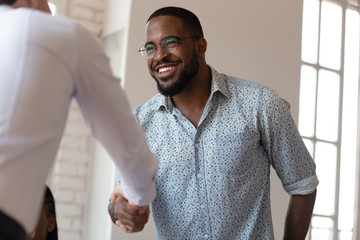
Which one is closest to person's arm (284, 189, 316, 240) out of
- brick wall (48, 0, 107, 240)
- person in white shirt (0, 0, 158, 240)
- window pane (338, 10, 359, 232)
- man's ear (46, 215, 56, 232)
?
man's ear (46, 215, 56, 232)

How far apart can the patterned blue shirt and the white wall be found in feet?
3.99

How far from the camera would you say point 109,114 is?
1104 mm

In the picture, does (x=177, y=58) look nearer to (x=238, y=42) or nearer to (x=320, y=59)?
(x=238, y=42)

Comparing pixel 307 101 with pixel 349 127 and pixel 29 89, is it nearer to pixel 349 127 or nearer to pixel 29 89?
pixel 349 127

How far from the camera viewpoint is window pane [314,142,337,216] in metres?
4.85

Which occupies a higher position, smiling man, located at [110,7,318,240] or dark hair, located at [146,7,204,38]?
dark hair, located at [146,7,204,38]

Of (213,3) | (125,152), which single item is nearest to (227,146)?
(125,152)

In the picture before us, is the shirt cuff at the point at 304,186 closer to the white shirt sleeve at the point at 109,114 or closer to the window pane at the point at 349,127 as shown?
the white shirt sleeve at the point at 109,114

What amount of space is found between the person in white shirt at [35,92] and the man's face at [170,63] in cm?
144

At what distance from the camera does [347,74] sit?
202 inches

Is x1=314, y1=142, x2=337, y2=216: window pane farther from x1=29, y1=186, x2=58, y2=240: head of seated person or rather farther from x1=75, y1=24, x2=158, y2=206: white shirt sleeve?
x1=75, y1=24, x2=158, y2=206: white shirt sleeve

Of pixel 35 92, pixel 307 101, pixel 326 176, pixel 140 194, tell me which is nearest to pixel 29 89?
pixel 35 92

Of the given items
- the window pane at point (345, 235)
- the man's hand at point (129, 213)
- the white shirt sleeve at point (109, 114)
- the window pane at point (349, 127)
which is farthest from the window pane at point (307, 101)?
the white shirt sleeve at point (109, 114)

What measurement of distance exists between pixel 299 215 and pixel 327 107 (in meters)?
2.55
